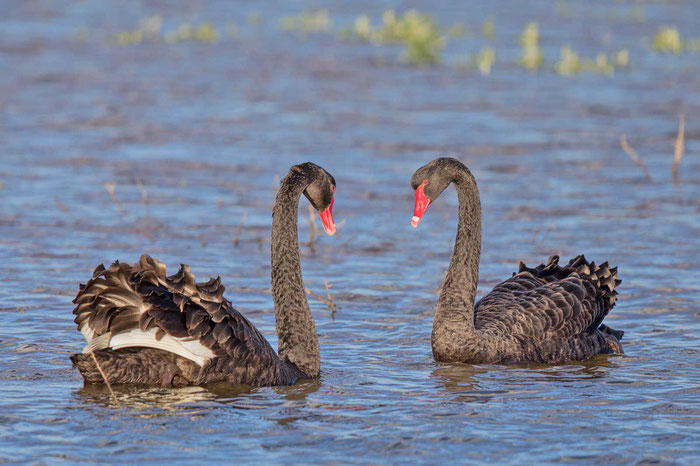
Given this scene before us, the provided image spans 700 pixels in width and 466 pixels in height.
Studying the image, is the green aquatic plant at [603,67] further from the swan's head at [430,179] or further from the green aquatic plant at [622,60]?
the swan's head at [430,179]

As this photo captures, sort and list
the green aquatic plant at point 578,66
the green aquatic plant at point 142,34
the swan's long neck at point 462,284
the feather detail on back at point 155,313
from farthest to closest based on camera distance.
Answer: the green aquatic plant at point 142,34
the green aquatic plant at point 578,66
the swan's long neck at point 462,284
the feather detail on back at point 155,313

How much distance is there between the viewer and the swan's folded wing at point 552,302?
907cm

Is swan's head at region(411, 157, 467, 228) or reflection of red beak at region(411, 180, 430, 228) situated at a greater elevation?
swan's head at region(411, 157, 467, 228)

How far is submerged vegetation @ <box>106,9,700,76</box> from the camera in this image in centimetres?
2328

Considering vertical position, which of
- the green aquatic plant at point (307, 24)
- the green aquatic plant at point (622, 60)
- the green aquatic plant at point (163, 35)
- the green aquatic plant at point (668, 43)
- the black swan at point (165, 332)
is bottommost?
the black swan at point (165, 332)

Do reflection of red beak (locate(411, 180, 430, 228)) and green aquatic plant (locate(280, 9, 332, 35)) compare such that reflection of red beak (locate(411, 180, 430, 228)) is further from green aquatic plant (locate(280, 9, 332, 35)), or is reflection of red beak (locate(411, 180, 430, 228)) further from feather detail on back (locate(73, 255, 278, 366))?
green aquatic plant (locate(280, 9, 332, 35))

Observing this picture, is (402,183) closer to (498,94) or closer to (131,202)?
(131,202)

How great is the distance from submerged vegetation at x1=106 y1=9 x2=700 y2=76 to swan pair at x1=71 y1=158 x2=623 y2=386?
13993 mm

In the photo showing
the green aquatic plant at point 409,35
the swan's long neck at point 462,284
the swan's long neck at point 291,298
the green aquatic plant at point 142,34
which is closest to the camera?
the swan's long neck at point 291,298

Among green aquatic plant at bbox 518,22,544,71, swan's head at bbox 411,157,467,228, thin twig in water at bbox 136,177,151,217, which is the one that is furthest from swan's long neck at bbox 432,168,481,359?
green aquatic plant at bbox 518,22,544,71

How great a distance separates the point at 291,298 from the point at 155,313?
122 cm

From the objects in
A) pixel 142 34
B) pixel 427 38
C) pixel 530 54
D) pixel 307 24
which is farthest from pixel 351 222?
pixel 307 24

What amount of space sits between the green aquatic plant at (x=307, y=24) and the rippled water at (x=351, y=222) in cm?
50

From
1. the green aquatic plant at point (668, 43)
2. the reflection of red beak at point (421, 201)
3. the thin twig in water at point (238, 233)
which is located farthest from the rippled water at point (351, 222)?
the reflection of red beak at point (421, 201)
